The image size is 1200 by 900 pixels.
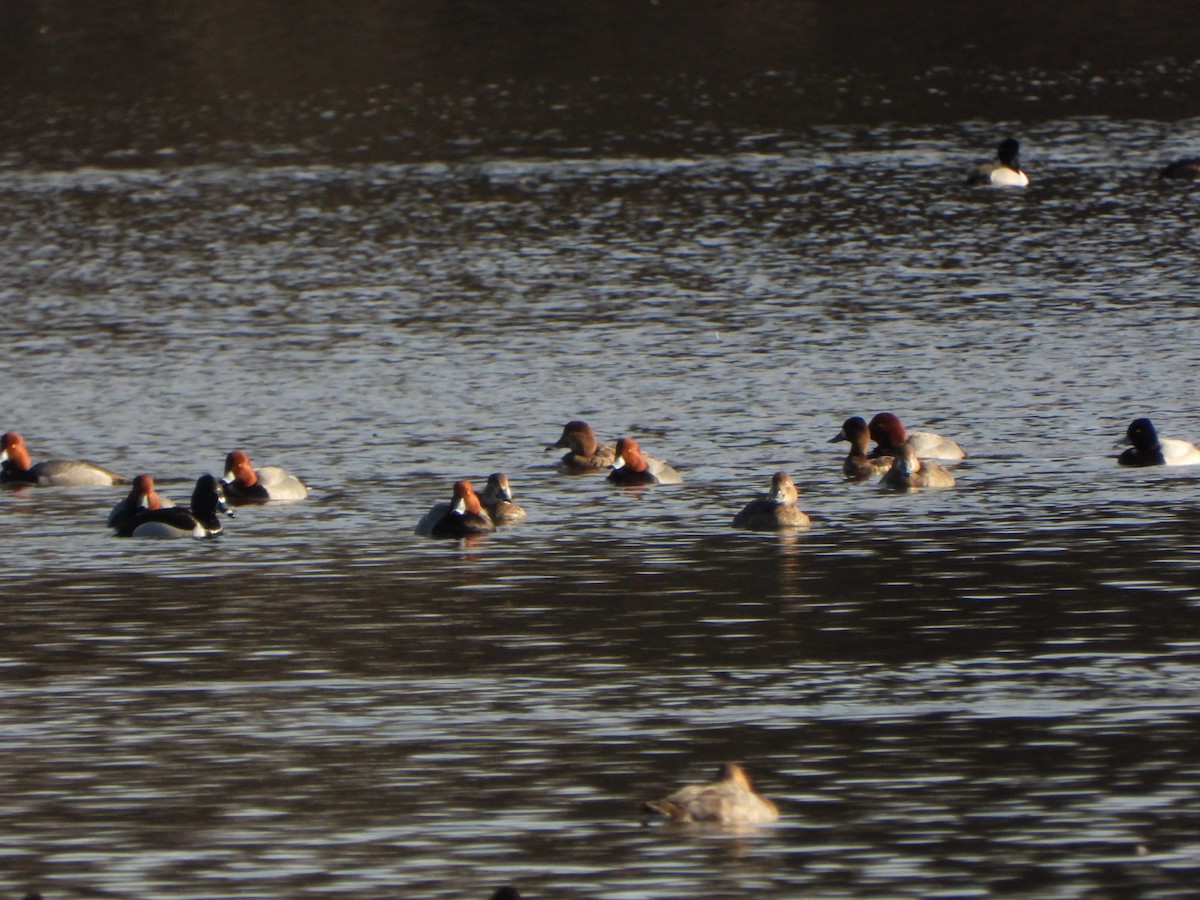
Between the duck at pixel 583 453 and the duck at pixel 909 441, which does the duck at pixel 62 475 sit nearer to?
the duck at pixel 583 453

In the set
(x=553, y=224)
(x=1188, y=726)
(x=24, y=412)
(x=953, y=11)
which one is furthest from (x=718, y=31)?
(x=1188, y=726)

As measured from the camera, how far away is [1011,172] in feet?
171

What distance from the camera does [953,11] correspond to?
75.4 meters

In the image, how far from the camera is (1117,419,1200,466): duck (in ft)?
89.6

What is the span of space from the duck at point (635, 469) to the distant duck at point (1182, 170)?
88.5ft

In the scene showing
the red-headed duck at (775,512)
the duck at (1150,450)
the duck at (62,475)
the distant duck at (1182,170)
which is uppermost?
the distant duck at (1182,170)

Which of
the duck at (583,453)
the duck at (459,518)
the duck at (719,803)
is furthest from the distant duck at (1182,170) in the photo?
the duck at (719,803)

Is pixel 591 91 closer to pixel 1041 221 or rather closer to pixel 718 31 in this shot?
pixel 718 31

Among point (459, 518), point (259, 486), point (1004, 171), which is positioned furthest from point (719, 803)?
point (1004, 171)

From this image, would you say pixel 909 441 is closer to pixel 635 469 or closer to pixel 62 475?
pixel 635 469

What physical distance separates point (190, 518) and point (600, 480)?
480cm

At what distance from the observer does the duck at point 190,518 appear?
82.6ft

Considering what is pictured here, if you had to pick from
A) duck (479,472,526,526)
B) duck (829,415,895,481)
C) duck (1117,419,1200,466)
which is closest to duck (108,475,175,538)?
duck (479,472,526,526)

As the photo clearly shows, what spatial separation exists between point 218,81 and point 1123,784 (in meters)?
54.2
